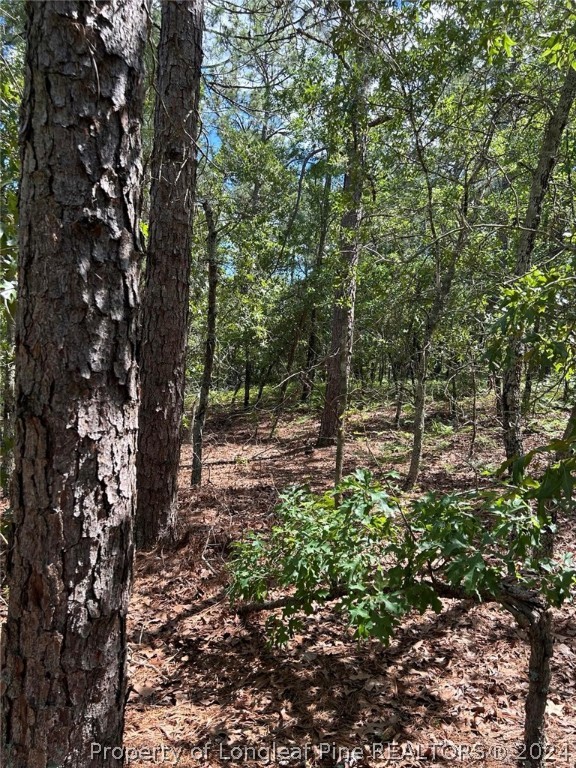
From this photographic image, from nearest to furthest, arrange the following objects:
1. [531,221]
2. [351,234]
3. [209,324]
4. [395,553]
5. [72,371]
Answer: [72,371] < [395,553] < [531,221] < [351,234] < [209,324]

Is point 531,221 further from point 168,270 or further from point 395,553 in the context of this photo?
point 395,553

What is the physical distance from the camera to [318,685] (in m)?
2.93

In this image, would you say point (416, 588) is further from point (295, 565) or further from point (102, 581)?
point (102, 581)

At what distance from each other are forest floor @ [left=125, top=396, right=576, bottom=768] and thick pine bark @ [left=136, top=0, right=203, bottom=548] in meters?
0.93

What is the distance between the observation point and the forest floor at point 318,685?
2.49m

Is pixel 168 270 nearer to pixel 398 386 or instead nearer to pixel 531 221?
pixel 398 386

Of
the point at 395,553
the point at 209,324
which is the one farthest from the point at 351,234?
the point at 395,553

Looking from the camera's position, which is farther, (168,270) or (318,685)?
(168,270)

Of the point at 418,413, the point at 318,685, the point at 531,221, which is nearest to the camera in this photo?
the point at 318,685

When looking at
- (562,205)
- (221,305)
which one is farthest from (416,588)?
(562,205)

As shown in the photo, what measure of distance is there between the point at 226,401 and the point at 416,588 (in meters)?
19.7

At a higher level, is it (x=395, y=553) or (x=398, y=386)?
(x=398, y=386)

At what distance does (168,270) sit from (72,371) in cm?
289

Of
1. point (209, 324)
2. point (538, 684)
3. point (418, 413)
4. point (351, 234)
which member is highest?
point (351, 234)
